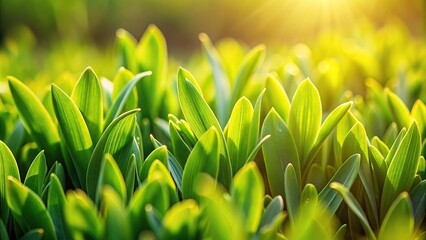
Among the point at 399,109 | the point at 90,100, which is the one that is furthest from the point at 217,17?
the point at 90,100

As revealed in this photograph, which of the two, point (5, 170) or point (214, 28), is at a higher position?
point (214, 28)

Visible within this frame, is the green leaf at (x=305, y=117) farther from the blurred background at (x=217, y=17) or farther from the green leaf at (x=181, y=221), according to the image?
the blurred background at (x=217, y=17)

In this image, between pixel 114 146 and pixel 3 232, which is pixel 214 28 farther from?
pixel 3 232

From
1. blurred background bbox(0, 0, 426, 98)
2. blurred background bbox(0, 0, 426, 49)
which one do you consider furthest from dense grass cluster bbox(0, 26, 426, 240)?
blurred background bbox(0, 0, 426, 49)

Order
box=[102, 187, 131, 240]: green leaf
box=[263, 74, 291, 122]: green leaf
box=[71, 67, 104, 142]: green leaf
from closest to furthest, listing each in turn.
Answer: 1. box=[102, 187, 131, 240]: green leaf
2. box=[71, 67, 104, 142]: green leaf
3. box=[263, 74, 291, 122]: green leaf

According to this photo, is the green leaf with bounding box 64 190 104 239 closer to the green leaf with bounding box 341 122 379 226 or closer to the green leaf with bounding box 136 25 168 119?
the green leaf with bounding box 341 122 379 226

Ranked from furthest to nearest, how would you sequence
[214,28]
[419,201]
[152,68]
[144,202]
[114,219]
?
[214,28]
[152,68]
[419,201]
[144,202]
[114,219]
